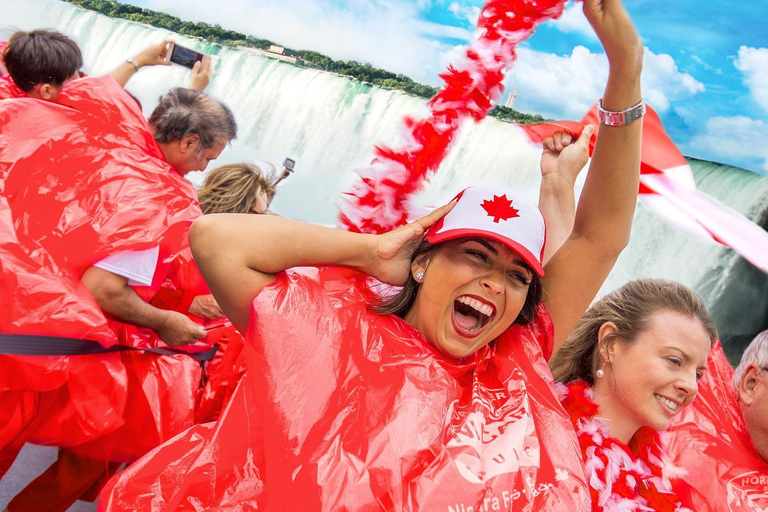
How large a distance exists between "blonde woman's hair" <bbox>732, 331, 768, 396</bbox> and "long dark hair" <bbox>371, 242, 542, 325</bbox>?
74cm

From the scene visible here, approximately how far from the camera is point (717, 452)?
1.74 metres

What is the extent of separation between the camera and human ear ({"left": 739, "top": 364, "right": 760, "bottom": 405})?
71.9 inches

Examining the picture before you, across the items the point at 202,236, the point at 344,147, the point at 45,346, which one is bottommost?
the point at 344,147

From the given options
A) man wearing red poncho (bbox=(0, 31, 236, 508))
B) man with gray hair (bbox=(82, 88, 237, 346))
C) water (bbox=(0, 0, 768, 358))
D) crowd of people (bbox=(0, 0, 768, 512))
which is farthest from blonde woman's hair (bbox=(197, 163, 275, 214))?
water (bbox=(0, 0, 768, 358))

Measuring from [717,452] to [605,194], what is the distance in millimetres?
807

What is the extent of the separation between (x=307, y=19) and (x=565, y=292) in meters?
6.22

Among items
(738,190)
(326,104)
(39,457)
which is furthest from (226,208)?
(326,104)

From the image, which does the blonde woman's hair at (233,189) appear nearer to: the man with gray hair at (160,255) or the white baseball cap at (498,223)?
the man with gray hair at (160,255)

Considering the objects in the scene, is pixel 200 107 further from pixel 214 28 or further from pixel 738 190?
pixel 214 28

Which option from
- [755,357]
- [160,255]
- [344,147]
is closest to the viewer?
[755,357]

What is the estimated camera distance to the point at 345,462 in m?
1.16

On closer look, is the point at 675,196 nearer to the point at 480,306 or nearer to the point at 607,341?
the point at 607,341

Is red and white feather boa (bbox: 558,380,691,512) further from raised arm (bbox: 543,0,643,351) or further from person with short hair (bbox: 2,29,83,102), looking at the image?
person with short hair (bbox: 2,29,83,102)

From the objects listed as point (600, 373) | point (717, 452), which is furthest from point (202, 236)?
point (717, 452)
